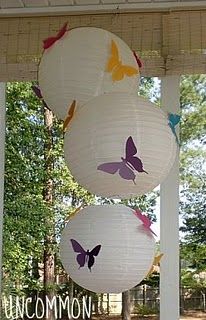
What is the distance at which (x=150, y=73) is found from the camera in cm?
248

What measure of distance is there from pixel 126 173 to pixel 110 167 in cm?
5

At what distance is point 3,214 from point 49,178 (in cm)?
26

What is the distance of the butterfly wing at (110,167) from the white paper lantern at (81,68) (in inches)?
11.8

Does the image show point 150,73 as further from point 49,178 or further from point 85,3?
point 49,178

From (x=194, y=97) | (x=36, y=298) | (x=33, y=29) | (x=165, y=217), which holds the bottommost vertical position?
(x=36, y=298)

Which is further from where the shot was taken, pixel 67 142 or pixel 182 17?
pixel 182 17

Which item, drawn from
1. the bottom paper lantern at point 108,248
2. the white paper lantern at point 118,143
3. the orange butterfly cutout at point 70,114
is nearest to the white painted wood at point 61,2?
the orange butterfly cutout at point 70,114

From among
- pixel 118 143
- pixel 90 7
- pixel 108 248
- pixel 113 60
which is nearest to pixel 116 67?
pixel 113 60

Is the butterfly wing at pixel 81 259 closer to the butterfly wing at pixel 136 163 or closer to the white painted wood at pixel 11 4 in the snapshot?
the butterfly wing at pixel 136 163

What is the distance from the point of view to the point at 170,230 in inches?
97.1

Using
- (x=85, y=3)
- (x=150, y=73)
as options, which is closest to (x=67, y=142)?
(x=150, y=73)

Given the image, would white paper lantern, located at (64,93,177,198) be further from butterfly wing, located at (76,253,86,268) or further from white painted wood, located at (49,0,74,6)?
white painted wood, located at (49,0,74,6)

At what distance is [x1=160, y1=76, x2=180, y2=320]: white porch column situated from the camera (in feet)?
7.93

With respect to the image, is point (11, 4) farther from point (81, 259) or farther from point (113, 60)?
point (81, 259)
